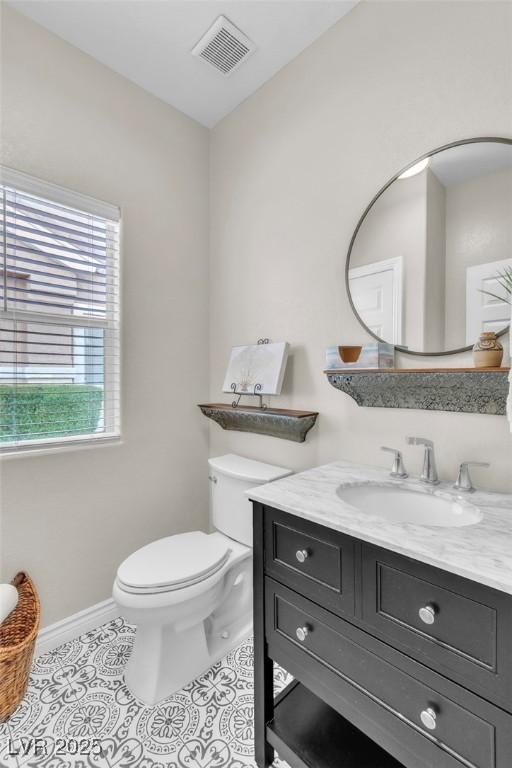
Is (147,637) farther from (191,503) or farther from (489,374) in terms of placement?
(489,374)

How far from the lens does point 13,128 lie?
151 cm

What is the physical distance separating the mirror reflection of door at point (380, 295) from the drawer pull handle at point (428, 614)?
2.88 feet

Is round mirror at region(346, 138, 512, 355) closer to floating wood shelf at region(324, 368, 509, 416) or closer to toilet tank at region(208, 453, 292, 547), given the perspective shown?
floating wood shelf at region(324, 368, 509, 416)

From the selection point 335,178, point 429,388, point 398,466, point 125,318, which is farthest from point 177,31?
point 398,466

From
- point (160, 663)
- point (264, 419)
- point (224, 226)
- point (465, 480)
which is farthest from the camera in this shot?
point (224, 226)

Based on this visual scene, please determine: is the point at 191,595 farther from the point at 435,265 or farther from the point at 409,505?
the point at 435,265

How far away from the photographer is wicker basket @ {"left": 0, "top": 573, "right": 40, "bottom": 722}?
1192mm

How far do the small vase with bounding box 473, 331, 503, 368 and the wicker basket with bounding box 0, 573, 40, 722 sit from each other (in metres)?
1.73

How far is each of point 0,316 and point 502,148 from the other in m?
1.93

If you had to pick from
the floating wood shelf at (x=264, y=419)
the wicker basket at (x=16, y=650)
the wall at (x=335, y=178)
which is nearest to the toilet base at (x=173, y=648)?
the wicker basket at (x=16, y=650)

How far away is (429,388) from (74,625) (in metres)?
1.88

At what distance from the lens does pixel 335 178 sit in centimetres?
159

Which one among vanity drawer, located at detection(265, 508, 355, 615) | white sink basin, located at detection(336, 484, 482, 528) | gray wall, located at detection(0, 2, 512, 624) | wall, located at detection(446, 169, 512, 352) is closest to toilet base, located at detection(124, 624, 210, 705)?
gray wall, located at detection(0, 2, 512, 624)

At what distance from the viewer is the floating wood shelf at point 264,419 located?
64.7 inches
